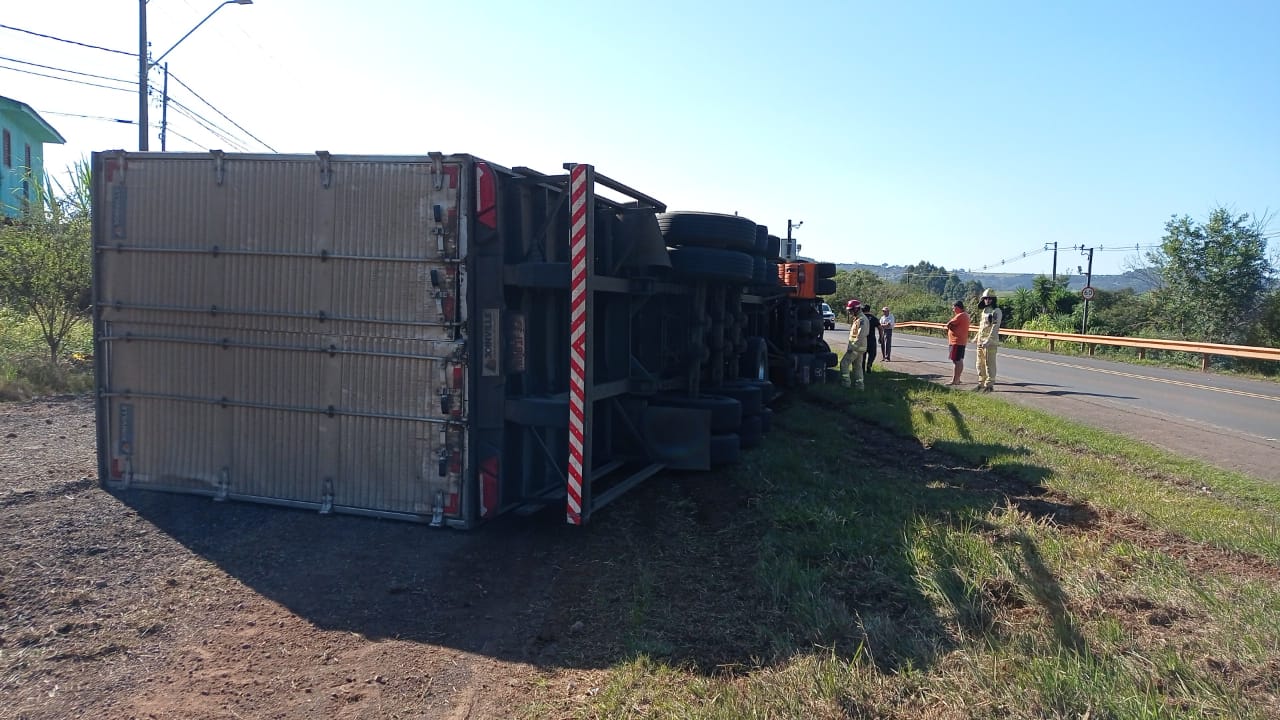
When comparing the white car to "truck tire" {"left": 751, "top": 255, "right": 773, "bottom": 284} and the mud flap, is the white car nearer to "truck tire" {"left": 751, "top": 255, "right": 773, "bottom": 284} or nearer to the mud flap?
"truck tire" {"left": 751, "top": 255, "right": 773, "bottom": 284}

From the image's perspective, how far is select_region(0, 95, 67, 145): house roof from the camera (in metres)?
35.5

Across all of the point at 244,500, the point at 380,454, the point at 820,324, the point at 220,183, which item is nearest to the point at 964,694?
the point at 380,454

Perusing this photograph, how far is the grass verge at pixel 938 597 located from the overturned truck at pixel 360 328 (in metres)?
1.20

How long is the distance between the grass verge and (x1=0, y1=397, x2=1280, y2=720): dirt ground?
44 millimetres

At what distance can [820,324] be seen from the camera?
17438mm

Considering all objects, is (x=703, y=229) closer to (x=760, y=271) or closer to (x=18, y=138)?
(x=760, y=271)

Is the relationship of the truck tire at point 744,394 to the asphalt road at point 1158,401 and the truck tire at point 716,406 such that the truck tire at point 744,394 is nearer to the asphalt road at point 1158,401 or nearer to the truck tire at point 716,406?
the truck tire at point 716,406

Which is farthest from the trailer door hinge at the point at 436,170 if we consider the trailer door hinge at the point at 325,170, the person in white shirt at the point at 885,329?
the person in white shirt at the point at 885,329

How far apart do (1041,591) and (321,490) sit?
4.79 meters

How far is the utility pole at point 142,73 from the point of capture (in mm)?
18391

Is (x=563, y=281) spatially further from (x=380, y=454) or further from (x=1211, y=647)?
(x=1211, y=647)

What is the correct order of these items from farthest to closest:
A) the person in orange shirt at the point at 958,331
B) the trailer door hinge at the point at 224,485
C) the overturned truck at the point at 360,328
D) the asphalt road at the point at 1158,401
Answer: the person in orange shirt at the point at 958,331 < the asphalt road at the point at 1158,401 < the trailer door hinge at the point at 224,485 < the overturned truck at the point at 360,328

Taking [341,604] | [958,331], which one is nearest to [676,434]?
[341,604]

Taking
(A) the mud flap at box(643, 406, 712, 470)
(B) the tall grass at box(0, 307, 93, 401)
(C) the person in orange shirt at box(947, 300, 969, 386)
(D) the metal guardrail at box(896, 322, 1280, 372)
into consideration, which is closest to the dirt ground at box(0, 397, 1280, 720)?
(A) the mud flap at box(643, 406, 712, 470)
